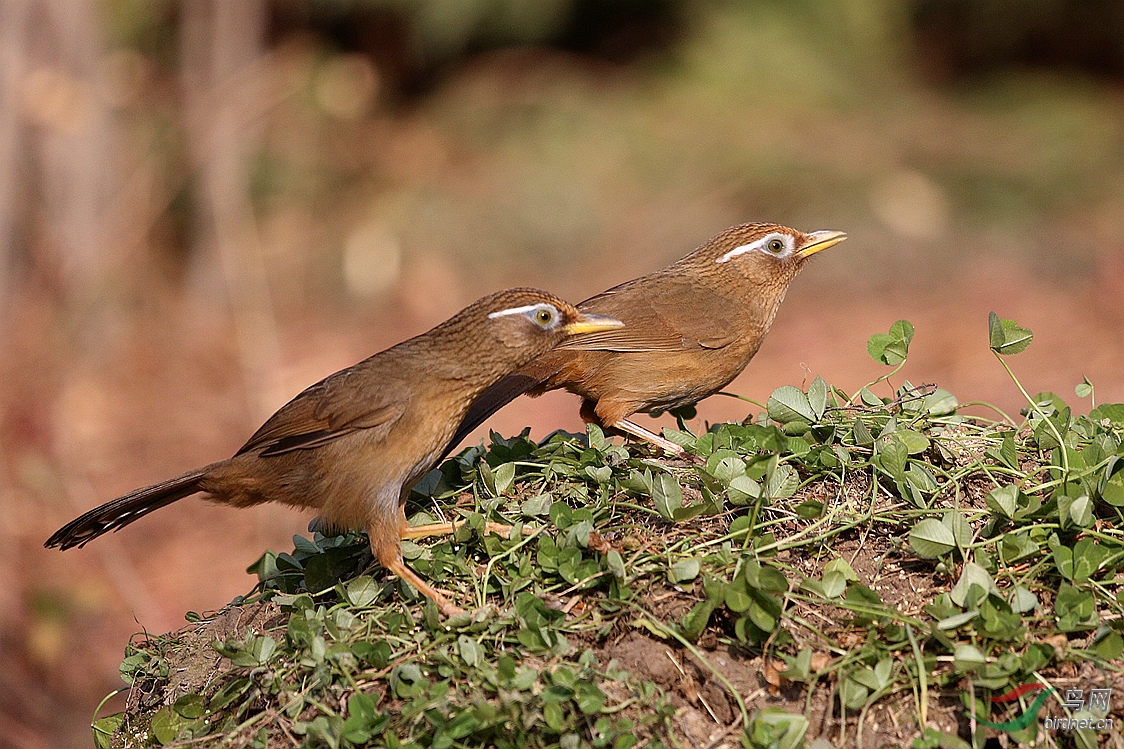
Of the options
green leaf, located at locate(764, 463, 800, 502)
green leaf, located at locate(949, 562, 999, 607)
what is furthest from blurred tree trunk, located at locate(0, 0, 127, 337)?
green leaf, located at locate(949, 562, 999, 607)

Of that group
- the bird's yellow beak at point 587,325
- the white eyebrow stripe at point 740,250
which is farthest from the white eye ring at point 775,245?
the bird's yellow beak at point 587,325

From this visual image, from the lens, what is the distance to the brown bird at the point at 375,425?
11.9 feet

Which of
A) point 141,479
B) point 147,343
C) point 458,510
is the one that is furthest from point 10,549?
point 458,510

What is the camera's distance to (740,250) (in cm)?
523

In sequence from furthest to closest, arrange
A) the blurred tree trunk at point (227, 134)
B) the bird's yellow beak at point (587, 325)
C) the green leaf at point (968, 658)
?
the blurred tree trunk at point (227, 134), the bird's yellow beak at point (587, 325), the green leaf at point (968, 658)

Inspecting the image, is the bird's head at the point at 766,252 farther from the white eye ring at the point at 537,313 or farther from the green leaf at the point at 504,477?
the green leaf at the point at 504,477

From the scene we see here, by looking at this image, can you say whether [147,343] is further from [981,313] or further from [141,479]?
[981,313]

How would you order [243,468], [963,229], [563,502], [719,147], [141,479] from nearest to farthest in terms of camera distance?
[563,502] → [243,468] → [141,479] → [963,229] → [719,147]

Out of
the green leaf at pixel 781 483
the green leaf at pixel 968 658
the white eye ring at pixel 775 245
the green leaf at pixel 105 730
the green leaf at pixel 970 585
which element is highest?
the green leaf at pixel 781 483

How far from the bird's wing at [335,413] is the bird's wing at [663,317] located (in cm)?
100

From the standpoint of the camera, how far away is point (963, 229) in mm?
10797

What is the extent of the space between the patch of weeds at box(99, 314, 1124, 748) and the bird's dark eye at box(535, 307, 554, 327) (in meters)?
0.73

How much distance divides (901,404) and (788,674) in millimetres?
1195

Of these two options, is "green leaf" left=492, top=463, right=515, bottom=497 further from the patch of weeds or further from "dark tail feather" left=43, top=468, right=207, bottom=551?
"dark tail feather" left=43, top=468, right=207, bottom=551
